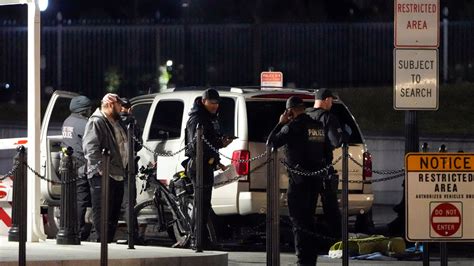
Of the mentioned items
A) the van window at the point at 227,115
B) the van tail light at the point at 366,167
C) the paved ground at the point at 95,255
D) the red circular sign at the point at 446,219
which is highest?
the van window at the point at 227,115

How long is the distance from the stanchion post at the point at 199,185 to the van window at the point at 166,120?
3.45m

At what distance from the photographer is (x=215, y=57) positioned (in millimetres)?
32375

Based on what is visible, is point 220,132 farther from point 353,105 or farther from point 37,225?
point 353,105

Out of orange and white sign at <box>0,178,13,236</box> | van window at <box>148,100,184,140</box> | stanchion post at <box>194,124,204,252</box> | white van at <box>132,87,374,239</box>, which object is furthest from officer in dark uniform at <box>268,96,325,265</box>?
orange and white sign at <box>0,178,13,236</box>

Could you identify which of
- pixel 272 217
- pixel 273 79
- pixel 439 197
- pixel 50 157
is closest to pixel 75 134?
pixel 50 157

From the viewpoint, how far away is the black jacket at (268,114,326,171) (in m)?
15.0

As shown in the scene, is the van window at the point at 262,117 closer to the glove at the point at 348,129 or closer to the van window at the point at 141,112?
the glove at the point at 348,129

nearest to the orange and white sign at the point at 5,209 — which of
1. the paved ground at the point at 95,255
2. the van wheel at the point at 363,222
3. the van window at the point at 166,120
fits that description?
the paved ground at the point at 95,255

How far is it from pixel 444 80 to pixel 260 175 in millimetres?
16225

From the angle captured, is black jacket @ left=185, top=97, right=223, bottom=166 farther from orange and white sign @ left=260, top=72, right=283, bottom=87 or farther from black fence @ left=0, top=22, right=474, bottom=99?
black fence @ left=0, top=22, right=474, bottom=99

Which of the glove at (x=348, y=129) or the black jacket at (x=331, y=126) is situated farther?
the glove at (x=348, y=129)

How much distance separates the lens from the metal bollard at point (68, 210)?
15.5 metres

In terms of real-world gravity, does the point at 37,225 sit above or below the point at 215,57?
below

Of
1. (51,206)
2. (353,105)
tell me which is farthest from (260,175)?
(353,105)
